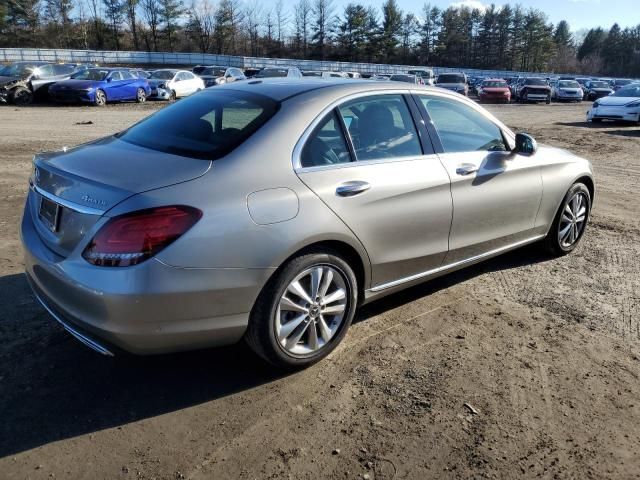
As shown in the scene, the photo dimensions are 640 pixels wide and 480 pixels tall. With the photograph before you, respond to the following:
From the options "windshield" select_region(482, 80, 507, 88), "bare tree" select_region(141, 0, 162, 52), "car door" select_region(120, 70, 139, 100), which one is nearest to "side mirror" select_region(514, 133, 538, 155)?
"car door" select_region(120, 70, 139, 100)

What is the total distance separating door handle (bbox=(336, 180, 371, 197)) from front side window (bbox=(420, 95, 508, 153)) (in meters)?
0.98

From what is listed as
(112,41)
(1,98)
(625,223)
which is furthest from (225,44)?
(625,223)

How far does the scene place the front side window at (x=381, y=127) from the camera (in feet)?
11.8

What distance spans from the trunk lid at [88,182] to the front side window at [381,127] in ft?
3.60

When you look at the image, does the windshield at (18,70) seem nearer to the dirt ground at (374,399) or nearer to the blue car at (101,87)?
the blue car at (101,87)

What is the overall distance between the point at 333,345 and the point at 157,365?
3.57ft

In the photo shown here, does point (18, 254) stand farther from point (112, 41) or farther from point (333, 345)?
point (112, 41)

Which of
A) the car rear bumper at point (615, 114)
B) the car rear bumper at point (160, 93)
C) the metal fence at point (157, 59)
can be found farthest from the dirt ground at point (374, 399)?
the metal fence at point (157, 59)

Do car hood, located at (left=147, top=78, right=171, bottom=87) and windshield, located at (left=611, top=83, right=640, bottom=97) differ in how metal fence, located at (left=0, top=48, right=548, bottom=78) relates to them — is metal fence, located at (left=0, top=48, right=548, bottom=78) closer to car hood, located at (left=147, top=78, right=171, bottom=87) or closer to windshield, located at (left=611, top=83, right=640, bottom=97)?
car hood, located at (left=147, top=78, right=171, bottom=87)

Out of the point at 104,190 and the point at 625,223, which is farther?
the point at 625,223

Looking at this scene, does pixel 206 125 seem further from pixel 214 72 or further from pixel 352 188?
pixel 214 72

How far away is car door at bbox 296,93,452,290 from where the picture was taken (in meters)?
3.31

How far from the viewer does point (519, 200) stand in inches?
182

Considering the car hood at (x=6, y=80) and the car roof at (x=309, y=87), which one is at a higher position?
the car roof at (x=309, y=87)
